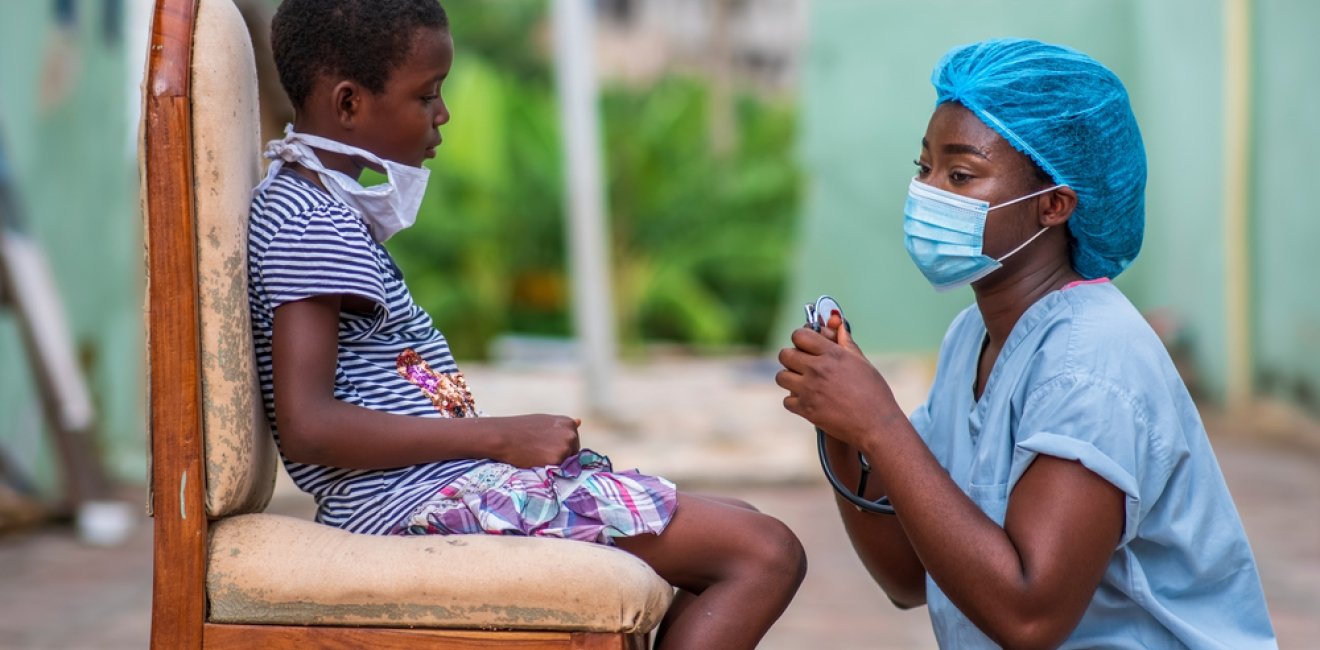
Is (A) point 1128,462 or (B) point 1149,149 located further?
(B) point 1149,149

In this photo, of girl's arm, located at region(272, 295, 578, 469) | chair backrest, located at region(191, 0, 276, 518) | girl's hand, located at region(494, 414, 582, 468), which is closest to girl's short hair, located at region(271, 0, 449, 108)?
chair backrest, located at region(191, 0, 276, 518)

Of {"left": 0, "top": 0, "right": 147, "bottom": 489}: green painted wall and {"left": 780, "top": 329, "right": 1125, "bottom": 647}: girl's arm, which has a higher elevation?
{"left": 780, "top": 329, "right": 1125, "bottom": 647}: girl's arm

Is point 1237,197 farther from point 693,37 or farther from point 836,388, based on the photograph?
point 693,37

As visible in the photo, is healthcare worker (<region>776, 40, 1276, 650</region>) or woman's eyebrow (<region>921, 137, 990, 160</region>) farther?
woman's eyebrow (<region>921, 137, 990, 160</region>)

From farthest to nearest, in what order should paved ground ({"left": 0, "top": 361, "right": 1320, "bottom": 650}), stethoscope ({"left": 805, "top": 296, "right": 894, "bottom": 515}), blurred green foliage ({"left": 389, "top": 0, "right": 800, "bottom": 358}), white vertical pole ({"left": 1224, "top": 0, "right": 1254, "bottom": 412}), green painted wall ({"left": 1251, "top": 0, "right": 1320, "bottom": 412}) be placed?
blurred green foliage ({"left": 389, "top": 0, "right": 800, "bottom": 358}), white vertical pole ({"left": 1224, "top": 0, "right": 1254, "bottom": 412}), green painted wall ({"left": 1251, "top": 0, "right": 1320, "bottom": 412}), paved ground ({"left": 0, "top": 361, "right": 1320, "bottom": 650}), stethoscope ({"left": 805, "top": 296, "right": 894, "bottom": 515})

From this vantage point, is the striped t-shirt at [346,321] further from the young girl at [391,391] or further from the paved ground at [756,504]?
the paved ground at [756,504]

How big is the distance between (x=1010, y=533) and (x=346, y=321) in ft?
2.97

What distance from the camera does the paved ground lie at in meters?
3.98

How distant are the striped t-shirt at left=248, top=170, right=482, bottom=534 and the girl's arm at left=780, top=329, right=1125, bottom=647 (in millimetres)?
571

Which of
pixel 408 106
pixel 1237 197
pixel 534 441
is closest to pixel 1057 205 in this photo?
pixel 534 441

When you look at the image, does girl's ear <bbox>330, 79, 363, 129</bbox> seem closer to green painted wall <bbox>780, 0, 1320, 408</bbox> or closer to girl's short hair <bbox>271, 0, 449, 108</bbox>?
girl's short hair <bbox>271, 0, 449, 108</bbox>

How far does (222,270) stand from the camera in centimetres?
172

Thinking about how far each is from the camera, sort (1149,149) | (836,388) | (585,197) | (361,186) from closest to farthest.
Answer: (836,388) < (361,186) < (585,197) < (1149,149)

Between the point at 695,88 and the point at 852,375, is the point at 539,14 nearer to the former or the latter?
the point at 695,88
